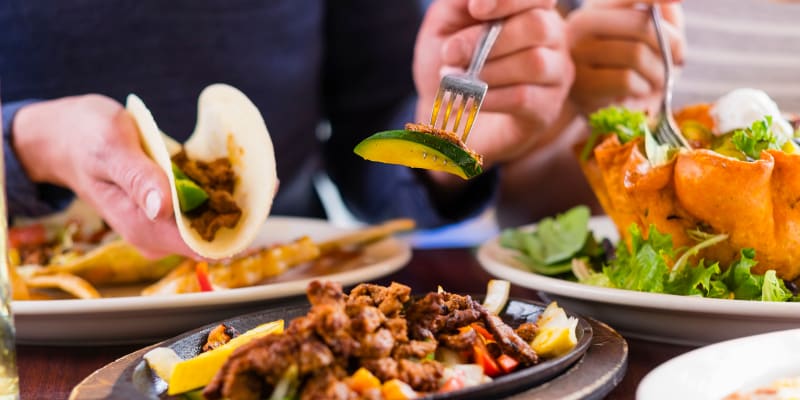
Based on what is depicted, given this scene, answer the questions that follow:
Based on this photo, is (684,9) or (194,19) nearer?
(194,19)

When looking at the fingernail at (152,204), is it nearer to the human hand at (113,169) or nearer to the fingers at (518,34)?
the human hand at (113,169)

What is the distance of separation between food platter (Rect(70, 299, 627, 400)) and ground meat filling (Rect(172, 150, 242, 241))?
16.4 inches

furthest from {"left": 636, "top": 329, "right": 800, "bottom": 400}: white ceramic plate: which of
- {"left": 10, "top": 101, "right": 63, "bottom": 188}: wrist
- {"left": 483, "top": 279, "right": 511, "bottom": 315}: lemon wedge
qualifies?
{"left": 10, "top": 101, "right": 63, "bottom": 188}: wrist

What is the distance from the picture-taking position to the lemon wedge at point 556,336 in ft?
3.88

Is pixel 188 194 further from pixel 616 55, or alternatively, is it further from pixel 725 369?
pixel 616 55

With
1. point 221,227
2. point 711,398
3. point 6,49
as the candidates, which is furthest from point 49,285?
point 711,398

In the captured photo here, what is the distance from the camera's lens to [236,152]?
180cm

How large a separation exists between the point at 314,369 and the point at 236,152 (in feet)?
3.04

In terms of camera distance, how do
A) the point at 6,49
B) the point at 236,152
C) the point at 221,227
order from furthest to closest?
the point at 6,49 → the point at 236,152 → the point at 221,227

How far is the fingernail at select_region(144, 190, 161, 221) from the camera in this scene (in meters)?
1.49

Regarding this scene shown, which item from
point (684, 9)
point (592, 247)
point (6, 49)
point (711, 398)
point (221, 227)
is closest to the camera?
point (711, 398)

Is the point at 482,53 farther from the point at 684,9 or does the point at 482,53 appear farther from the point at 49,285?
the point at 684,9

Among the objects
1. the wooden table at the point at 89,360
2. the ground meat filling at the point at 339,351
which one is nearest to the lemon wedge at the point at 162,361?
the ground meat filling at the point at 339,351

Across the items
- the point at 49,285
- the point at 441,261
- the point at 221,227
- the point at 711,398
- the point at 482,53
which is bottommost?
the point at 441,261
